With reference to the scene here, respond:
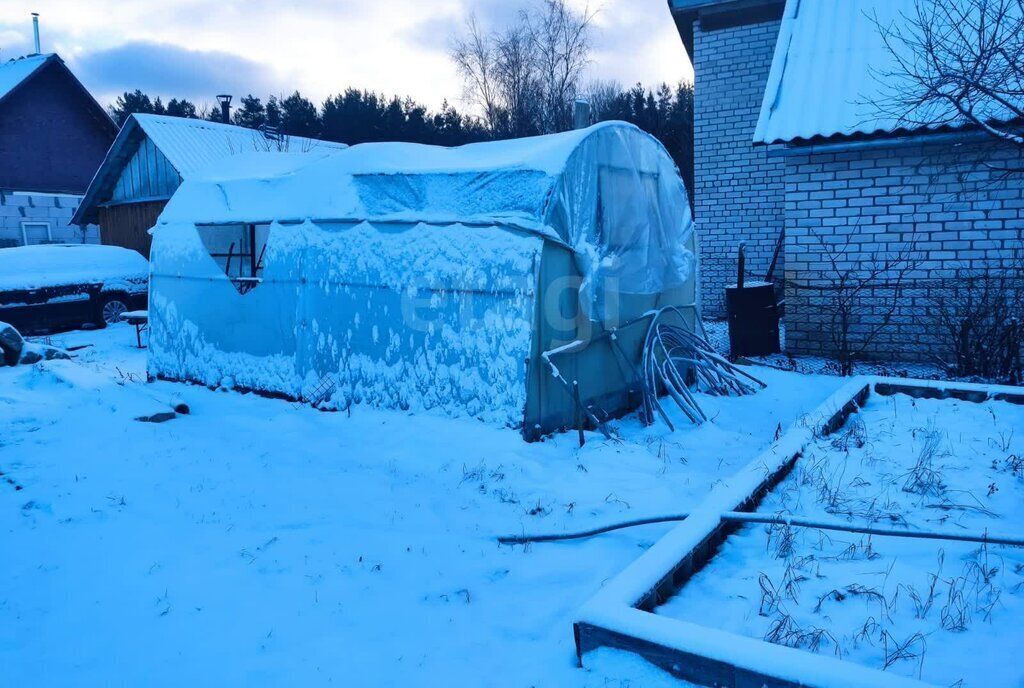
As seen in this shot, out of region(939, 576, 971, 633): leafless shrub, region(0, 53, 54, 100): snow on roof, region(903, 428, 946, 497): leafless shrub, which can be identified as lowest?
region(939, 576, 971, 633): leafless shrub

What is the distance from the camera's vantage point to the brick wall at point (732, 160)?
1196 cm

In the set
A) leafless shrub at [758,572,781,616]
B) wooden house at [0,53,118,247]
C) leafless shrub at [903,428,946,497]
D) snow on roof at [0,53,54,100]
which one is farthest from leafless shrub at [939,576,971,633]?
snow on roof at [0,53,54,100]

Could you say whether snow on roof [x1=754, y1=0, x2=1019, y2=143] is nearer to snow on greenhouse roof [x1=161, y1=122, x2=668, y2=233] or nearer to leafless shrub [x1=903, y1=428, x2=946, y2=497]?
snow on greenhouse roof [x1=161, y1=122, x2=668, y2=233]

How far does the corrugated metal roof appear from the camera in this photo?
59.0 feet

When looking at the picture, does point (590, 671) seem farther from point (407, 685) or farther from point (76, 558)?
point (76, 558)

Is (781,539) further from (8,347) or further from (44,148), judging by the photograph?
(44,148)

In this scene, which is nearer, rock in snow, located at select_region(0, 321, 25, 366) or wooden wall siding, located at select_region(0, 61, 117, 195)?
rock in snow, located at select_region(0, 321, 25, 366)

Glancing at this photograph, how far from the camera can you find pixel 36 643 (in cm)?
315

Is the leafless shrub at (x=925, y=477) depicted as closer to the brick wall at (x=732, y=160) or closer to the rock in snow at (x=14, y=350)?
the brick wall at (x=732, y=160)

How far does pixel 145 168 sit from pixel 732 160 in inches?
578

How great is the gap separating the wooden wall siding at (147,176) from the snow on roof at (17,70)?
4.30 metres

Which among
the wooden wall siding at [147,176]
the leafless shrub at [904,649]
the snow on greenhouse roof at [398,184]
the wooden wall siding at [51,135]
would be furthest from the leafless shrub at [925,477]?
the wooden wall siding at [51,135]

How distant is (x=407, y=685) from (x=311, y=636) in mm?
A: 603

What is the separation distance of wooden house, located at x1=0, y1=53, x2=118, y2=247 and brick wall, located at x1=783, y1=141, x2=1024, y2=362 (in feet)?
66.5
